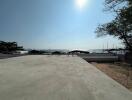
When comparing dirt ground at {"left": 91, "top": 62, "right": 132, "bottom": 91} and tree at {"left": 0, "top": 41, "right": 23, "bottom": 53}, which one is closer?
dirt ground at {"left": 91, "top": 62, "right": 132, "bottom": 91}

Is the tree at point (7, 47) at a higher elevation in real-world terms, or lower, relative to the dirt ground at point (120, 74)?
higher

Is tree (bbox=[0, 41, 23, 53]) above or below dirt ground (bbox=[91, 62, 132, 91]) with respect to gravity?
above

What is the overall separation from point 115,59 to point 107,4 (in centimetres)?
506

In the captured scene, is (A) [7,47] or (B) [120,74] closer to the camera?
(B) [120,74]

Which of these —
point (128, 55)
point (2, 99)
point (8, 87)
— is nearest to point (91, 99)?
point (2, 99)

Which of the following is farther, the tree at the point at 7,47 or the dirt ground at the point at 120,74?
the tree at the point at 7,47

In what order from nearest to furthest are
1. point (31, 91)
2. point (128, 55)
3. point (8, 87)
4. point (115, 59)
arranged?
point (31, 91) < point (8, 87) < point (115, 59) < point (128, 55)

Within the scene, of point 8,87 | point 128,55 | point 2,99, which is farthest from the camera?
point 128,55

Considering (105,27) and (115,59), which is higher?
(105,27)

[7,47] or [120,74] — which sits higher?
[7,47]

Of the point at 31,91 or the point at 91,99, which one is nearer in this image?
the point at 91,99

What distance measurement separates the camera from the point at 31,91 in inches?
120

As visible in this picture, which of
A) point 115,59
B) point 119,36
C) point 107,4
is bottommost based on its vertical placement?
point 115,59

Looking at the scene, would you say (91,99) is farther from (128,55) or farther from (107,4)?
(128,55)
